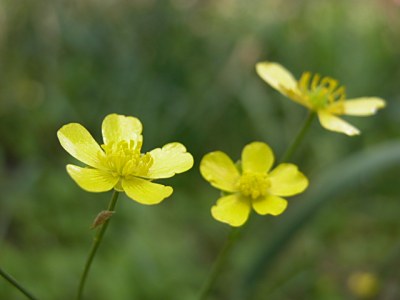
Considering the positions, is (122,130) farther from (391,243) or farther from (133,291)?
(391,243)

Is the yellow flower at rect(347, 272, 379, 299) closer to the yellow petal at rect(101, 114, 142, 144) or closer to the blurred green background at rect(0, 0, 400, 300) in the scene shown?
the blurred green background at rect(0, 0, 400, 300)

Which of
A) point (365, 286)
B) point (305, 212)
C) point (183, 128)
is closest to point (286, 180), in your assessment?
point (305, 212)

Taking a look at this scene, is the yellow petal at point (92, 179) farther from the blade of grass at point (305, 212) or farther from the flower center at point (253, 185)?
the blade of grass at point (305, 212)

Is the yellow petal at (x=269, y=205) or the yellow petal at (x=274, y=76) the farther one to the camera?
the yellow petal at (x=274, y=76)

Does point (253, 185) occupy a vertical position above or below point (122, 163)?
above

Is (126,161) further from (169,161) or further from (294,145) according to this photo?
(294,145)

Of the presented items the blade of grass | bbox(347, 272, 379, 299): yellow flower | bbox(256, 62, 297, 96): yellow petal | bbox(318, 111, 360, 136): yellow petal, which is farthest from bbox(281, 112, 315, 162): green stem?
bbox(347, 272, 379, 299): yellow flower

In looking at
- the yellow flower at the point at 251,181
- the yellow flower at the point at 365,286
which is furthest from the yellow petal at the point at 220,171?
the yellow flower at the point at 365,286
